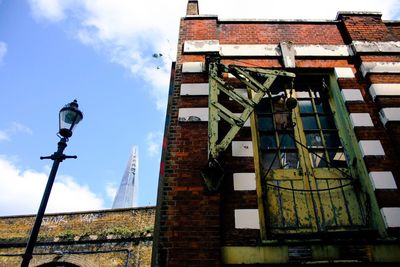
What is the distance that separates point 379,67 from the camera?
5.75 m

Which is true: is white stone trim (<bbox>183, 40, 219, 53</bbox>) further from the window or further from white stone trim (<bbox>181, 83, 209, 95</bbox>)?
the window

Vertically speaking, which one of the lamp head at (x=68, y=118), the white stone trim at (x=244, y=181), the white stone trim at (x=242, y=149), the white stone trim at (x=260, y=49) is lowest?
the white stone trim at (x=244, y=181)

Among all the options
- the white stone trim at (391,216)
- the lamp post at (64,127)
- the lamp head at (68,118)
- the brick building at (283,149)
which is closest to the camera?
the brick building at (283,149)

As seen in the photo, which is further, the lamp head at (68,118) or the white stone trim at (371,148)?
the lamp head at (68,118)

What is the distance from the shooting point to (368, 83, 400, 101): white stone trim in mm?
5348

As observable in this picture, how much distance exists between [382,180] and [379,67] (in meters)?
2.46

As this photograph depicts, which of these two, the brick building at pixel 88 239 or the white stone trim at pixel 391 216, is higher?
the brick building at pixel 88 239

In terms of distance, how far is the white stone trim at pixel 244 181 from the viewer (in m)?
4.45

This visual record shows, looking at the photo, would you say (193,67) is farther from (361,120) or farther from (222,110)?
(361,120)

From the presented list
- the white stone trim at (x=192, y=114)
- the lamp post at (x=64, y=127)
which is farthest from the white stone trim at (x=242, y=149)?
the lamp post at (x=64, y=127)

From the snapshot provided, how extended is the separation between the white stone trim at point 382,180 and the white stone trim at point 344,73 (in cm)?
206

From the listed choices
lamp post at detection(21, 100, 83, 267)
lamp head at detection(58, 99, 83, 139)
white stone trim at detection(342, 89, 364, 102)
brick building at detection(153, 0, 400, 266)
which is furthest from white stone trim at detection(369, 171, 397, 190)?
lamp head at detection(58, 99, 83, 139)

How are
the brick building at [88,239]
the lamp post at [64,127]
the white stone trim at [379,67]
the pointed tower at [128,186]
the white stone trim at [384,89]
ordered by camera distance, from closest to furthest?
the lamp post at [64,127]
the white stone trim at [384,89]
the white stone trim at [379,67]
the brick building at [88,239]
the pointed tower at [128,186]

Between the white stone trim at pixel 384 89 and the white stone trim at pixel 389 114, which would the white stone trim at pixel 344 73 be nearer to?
the white stone trim at pixel 384 89
